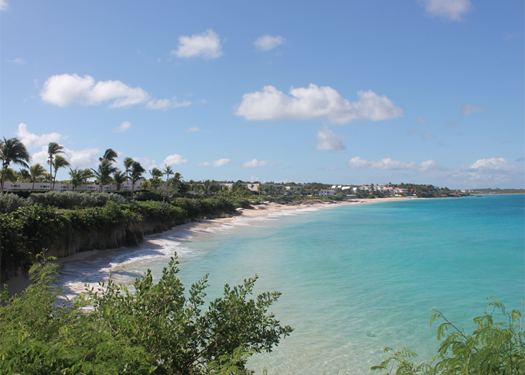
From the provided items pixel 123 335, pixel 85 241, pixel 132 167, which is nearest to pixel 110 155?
pixel 132 167

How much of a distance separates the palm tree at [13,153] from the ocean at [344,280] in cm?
1715

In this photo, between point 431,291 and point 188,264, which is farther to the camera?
point 188,264

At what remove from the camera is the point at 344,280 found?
18984 millimetres

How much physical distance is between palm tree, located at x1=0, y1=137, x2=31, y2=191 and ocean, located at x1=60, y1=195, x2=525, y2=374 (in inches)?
675

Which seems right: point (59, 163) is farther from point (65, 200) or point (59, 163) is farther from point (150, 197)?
point (65, 200)

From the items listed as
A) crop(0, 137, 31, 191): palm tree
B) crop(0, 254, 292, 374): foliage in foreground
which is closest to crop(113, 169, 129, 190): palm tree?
crop(0, 137, 31, 191): palm tree

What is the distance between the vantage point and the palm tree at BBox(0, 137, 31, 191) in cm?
3303

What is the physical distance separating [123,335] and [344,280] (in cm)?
1666

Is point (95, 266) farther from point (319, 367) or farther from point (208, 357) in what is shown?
point (208, 357)

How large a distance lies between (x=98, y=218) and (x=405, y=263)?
A: 2338cm

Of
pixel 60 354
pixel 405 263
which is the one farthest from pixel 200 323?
pixel 405 263

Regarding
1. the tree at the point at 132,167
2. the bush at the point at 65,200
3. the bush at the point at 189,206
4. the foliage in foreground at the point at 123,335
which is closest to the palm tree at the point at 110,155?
the tree at the point at 132,167

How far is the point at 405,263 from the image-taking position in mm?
24703

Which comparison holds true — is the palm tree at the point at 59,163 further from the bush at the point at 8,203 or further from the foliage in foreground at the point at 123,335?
the foliage in foreground at the point at 123,335
